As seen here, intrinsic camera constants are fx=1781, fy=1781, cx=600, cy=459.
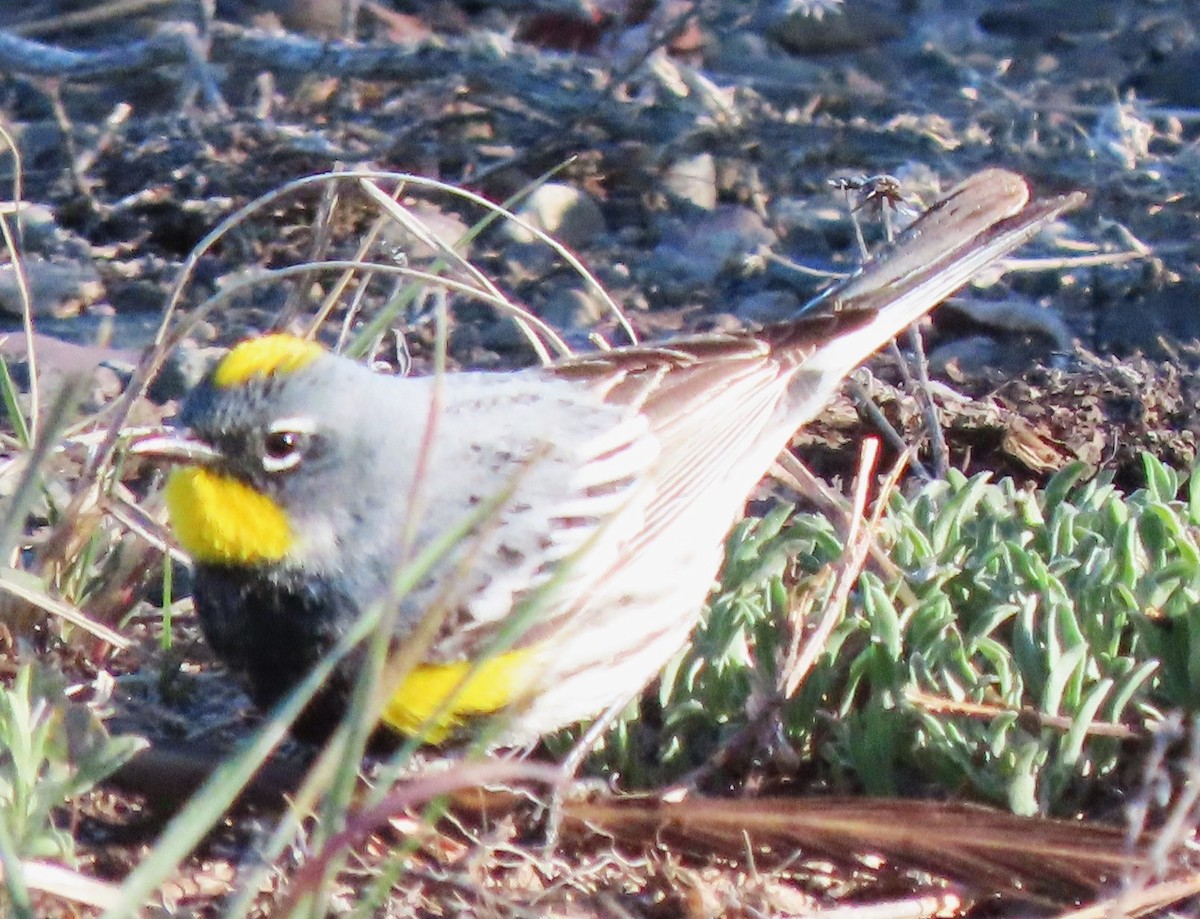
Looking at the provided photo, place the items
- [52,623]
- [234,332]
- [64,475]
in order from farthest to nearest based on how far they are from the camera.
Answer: [234,332], [64,475], [52,623]

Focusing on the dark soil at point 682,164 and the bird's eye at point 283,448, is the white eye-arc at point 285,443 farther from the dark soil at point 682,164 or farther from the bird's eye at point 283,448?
the dark soil at point 682,164

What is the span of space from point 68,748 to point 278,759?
1.54ft

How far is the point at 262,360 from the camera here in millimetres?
3324

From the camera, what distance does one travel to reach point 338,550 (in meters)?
3.36

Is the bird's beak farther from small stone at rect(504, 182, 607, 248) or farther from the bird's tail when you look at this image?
small stone at rect(504, 182, 607, 248)

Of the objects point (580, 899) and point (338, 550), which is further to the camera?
point (338, 550)

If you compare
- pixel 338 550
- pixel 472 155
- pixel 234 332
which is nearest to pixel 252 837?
pixel 338 550

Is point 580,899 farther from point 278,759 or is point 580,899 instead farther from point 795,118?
point 795,118

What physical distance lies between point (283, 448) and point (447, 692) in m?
0.58

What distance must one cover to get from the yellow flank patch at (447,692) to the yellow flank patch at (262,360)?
625 millimetres

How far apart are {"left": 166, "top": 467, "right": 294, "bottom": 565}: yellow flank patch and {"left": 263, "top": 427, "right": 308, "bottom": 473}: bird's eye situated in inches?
2.5

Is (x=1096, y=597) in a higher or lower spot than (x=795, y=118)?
lower

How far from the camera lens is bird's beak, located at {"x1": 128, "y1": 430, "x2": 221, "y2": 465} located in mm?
3189

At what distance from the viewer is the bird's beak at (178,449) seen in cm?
319
